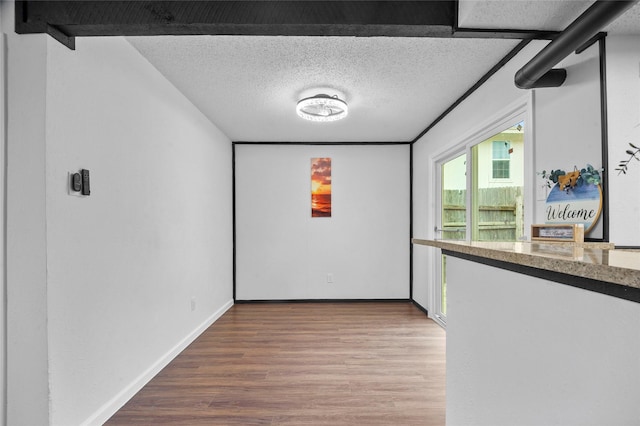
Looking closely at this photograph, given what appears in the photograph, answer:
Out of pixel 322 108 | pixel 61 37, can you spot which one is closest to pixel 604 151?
pixel 322 108

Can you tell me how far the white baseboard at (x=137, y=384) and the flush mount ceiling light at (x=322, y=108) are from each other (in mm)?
2416

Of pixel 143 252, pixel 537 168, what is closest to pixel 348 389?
pixel 143 252

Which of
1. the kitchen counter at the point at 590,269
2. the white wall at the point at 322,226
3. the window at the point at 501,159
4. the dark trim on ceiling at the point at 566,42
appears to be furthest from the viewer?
the white wall at the point at 322,226

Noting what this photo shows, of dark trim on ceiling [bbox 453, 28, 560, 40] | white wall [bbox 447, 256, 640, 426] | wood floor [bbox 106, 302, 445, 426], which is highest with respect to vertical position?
dark trim on ceiling [bbox 453, 28, 560, 40]

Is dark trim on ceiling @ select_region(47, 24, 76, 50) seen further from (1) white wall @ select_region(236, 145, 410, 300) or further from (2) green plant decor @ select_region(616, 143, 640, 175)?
(1) white wall @ select_region(236, 145, 410, 300)

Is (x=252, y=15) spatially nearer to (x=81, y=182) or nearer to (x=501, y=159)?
(x=81, y=182)

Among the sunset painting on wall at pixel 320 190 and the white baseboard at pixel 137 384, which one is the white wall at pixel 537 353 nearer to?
the white baseboard at pixel 137 384

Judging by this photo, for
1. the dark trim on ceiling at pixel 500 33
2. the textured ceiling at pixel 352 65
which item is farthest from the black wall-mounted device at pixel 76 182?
the dark trim on ceiling at pixel 500 33

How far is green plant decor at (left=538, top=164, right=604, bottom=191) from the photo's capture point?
5.91ft

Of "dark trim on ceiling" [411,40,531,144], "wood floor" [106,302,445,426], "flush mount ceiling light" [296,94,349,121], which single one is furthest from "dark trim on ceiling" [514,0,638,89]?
"wood floor" [106,302,445,426]

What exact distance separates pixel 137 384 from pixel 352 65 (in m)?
2.75

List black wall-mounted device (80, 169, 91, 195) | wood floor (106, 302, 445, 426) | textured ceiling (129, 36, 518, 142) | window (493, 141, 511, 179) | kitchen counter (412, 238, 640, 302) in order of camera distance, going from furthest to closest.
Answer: window (493, 141, 511, 179), textured ceiling (129, 36, 518, 142), wood floor (106, 302, 445, 426), black wall-mounted device (80, 169, 91, 195), kitchen counter (412, 238, 640, 302)

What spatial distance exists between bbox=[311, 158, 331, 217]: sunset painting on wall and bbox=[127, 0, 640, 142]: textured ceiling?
131cm

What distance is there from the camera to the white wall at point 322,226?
5.08 meters
